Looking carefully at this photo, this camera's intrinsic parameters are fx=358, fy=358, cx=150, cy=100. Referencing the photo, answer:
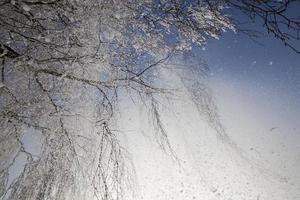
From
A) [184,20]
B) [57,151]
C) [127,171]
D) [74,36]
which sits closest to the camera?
[127,171]

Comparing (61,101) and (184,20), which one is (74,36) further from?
(184,20)

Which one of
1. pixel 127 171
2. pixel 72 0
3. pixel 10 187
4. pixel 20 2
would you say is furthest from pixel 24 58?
pixel 10 187

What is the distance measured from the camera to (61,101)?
4023 millimetres

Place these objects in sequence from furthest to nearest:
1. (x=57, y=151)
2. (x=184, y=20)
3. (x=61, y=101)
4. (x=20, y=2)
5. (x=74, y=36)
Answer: (x=61, y=101) < (x=74, y=36) < (x=184, y=20) < (x=57, y=151) < (x=20, y=2)

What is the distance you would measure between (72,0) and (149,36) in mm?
1173

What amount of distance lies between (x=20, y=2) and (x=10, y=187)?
188cm

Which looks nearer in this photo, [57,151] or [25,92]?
[57,151]

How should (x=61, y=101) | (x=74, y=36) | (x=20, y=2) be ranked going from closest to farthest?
(x=20, y=2) → (x=74, y=36) → (x=61, y=101)

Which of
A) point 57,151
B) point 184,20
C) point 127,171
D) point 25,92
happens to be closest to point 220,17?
point 184,20

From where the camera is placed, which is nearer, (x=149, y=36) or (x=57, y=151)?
(x=57, y=151)

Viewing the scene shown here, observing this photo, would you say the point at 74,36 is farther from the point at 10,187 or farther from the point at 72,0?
the point at 10,187

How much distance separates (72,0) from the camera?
3.29 metres

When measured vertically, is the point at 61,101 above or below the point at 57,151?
above

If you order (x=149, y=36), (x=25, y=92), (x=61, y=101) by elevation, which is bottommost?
(x=61, y=101)
